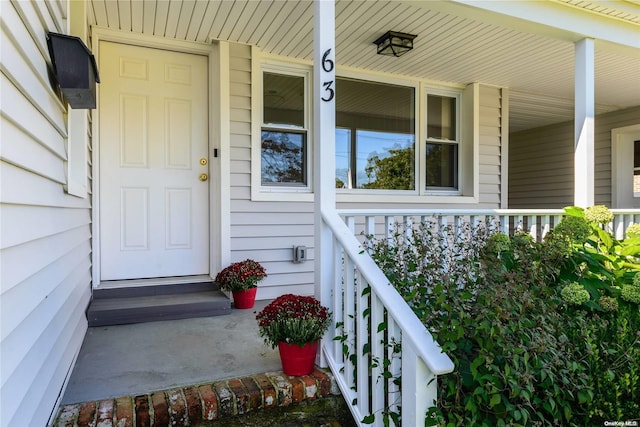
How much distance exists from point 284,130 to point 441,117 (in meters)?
2.03

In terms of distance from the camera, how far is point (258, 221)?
3600mm

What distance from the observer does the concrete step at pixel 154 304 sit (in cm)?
280

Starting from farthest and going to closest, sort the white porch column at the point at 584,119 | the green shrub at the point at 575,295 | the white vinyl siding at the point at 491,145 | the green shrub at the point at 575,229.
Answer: the white vinyl siding at the point at 491,145 < the white porch column at the point at 584,119 < the green shrub at the point at 575,229 < the green shrub at the point at 575,295

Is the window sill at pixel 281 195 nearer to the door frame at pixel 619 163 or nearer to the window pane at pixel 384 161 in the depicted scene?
the window pane at pixel 384 161

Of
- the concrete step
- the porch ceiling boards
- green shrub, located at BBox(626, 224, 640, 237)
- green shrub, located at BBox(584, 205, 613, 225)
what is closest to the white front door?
the concrete step

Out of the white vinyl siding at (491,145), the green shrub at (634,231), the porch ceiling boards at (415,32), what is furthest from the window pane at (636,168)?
the green shrub at (634,231)

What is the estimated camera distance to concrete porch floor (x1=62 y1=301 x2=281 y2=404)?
1.89 metres

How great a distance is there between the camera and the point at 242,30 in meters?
3.22

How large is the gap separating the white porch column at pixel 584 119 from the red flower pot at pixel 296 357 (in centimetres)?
264

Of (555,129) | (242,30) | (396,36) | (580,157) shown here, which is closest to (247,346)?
(242,30)

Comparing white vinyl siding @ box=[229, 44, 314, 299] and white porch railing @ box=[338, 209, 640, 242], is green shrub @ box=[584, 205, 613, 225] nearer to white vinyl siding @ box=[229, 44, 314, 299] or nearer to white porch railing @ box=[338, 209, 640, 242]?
white porch railing @ box=[338, 209, 640, 242]

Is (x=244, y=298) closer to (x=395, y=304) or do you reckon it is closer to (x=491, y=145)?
(x=395, y=304)

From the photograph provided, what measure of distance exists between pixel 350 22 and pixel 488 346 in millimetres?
2650

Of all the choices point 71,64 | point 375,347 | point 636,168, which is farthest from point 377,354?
point 636,168
